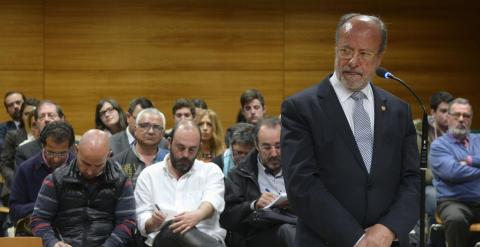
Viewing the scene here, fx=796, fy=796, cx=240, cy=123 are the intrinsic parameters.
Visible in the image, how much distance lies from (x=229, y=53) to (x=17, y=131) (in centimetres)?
264

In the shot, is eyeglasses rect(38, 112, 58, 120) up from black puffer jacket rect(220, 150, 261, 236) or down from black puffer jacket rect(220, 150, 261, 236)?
up

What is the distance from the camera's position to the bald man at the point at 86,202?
412 cm

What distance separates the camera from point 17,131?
6340mm

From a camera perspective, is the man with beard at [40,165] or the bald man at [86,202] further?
the man with beard at [40,165]

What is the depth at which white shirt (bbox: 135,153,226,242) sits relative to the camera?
438 centimetres

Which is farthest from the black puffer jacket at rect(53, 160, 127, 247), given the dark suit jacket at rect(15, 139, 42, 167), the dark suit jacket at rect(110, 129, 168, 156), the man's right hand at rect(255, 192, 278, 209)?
the dark suit jacket at rect(110, 129, 168, 156)

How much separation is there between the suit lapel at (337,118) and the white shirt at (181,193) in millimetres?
1988

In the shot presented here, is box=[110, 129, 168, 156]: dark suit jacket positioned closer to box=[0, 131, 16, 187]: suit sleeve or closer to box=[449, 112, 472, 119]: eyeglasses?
box=[0, 131, 16, 187]: suit sleeve

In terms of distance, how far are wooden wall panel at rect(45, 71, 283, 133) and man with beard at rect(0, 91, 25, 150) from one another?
64 cm

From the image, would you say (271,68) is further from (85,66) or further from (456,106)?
(456,106)

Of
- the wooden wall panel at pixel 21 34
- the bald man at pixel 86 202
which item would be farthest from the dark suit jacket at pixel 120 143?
the wooden wall panel at pixel 21 34

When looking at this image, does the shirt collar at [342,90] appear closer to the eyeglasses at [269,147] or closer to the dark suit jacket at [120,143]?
the eyeglasses at [269,147]

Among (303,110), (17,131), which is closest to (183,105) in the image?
(17,131)

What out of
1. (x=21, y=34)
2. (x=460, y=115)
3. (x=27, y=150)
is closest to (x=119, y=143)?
(x=27, y=150)
